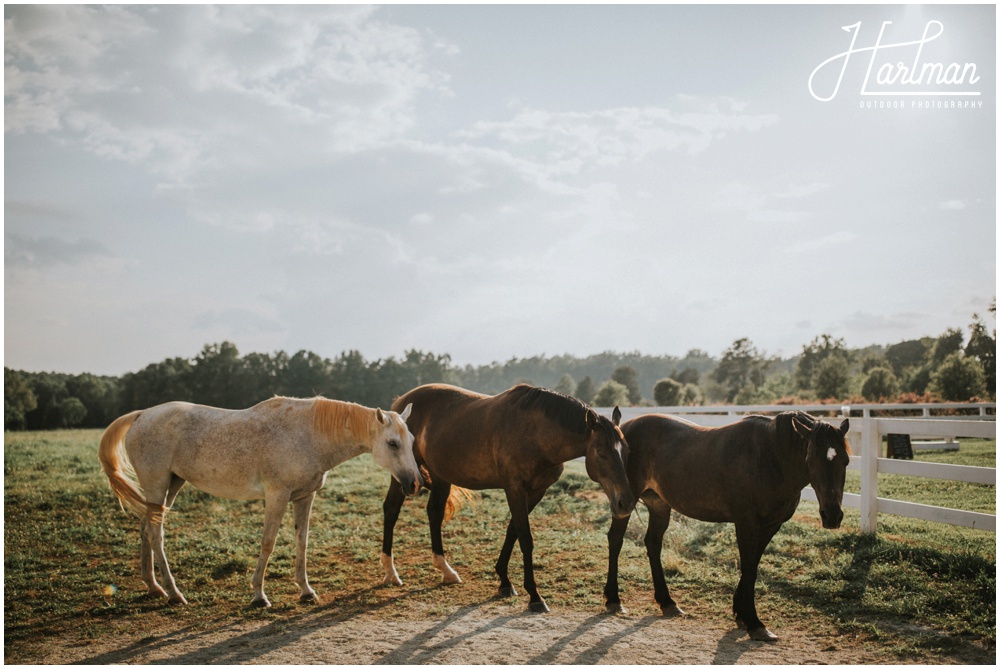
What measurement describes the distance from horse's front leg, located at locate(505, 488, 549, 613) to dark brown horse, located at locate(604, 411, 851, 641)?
626mm

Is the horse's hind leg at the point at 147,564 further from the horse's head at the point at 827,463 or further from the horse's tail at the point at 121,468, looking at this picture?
the horse's head at the point at 827,463

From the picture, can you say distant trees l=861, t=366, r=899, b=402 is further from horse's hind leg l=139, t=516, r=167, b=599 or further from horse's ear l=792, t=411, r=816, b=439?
horse's hind leg l=139, t=516, r=167, b=599

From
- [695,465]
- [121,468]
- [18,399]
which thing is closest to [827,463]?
[695,465]

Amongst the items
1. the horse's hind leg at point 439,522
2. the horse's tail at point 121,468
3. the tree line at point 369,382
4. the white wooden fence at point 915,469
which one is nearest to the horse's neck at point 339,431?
the horse's hind leg at point 439,522

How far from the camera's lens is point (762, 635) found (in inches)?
193

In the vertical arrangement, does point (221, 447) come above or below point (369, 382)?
above

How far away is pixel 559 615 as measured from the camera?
557 centimetres

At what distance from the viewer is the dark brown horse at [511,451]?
5430mm

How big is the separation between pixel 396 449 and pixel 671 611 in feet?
9.06

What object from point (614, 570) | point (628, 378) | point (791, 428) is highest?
point (791, 428)

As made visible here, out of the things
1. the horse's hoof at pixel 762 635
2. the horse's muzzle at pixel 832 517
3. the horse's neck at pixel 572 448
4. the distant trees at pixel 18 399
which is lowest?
the distant trees at pixel 18 399

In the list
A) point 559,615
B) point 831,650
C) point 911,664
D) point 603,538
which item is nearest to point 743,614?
point 831,650

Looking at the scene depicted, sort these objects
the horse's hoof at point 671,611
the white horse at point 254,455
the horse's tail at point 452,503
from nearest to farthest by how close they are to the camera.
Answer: the horse's hoof at point 671,611, the white horse at point 254,455, the horse's tail at point 452,503

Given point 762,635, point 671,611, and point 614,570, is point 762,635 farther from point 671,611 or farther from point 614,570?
point 614,570
